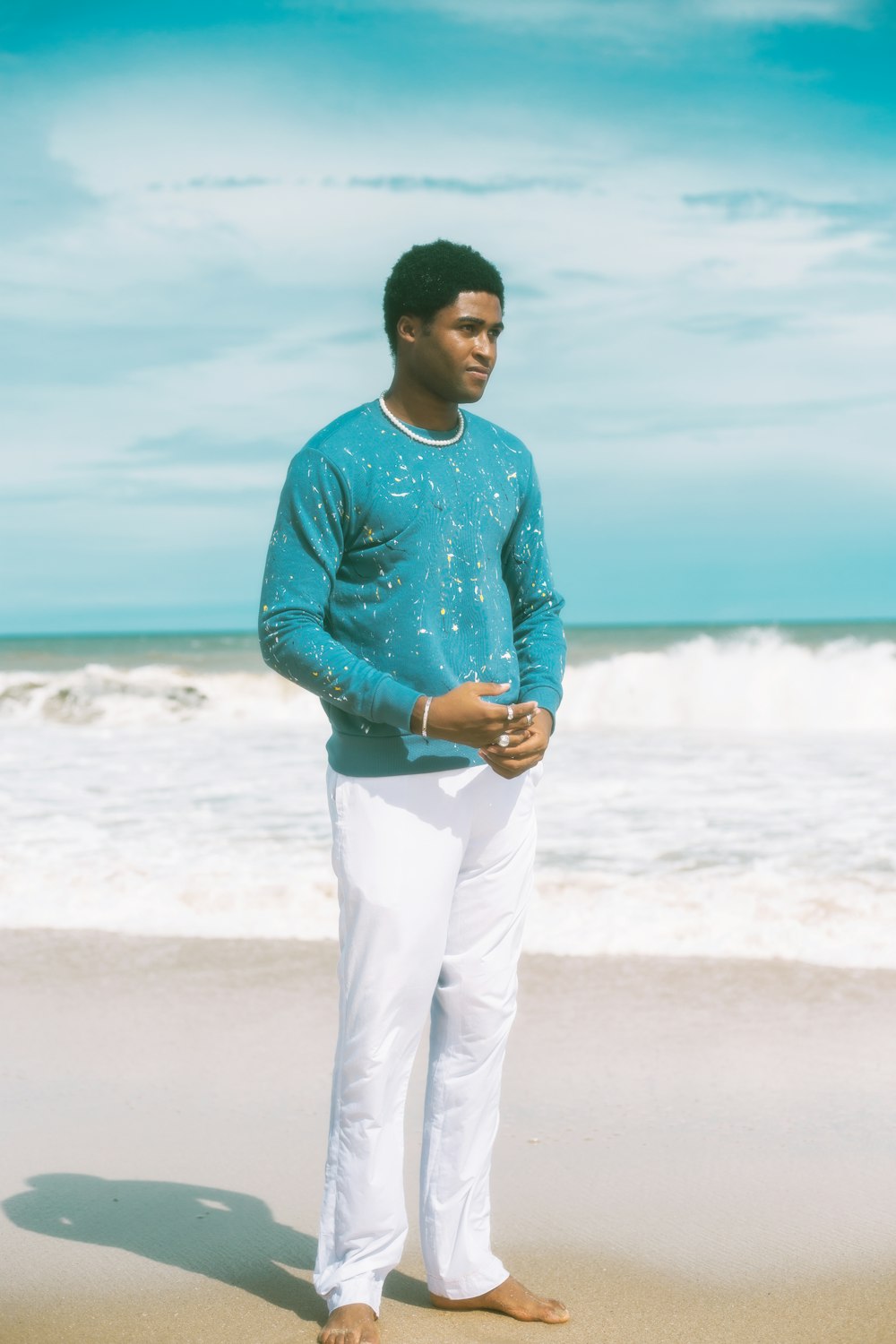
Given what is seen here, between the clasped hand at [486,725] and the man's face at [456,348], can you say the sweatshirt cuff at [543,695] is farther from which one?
the man's face at [456,348]

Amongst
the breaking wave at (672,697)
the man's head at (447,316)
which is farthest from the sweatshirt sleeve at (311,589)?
the breaking wave at (672,697)

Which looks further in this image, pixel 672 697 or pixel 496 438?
pixel 672 697

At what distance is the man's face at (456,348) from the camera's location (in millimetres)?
2355

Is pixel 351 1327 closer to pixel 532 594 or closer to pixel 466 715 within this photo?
pixel 466 715

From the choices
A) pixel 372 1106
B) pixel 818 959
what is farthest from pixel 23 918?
pixel 372 1106

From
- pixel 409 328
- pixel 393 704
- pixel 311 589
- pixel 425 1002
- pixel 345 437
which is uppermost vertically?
pixel 409 328

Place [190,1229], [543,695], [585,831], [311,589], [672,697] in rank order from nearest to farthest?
[311,589], [543,695], [190,1229], [585,831], [672,697]

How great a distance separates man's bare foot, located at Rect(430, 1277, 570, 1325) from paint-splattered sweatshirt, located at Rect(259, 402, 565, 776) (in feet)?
3.36

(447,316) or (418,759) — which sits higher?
(447,316)

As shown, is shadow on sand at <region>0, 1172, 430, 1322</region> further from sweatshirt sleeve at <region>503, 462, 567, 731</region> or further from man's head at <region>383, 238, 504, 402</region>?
man's head at <region>383, 238, 504, 402</region>

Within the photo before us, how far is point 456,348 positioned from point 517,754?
74cm

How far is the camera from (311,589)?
229 cm

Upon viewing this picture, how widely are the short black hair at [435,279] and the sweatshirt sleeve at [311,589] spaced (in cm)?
34

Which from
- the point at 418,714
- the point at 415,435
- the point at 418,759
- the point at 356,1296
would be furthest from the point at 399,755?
the point at 356,1296
